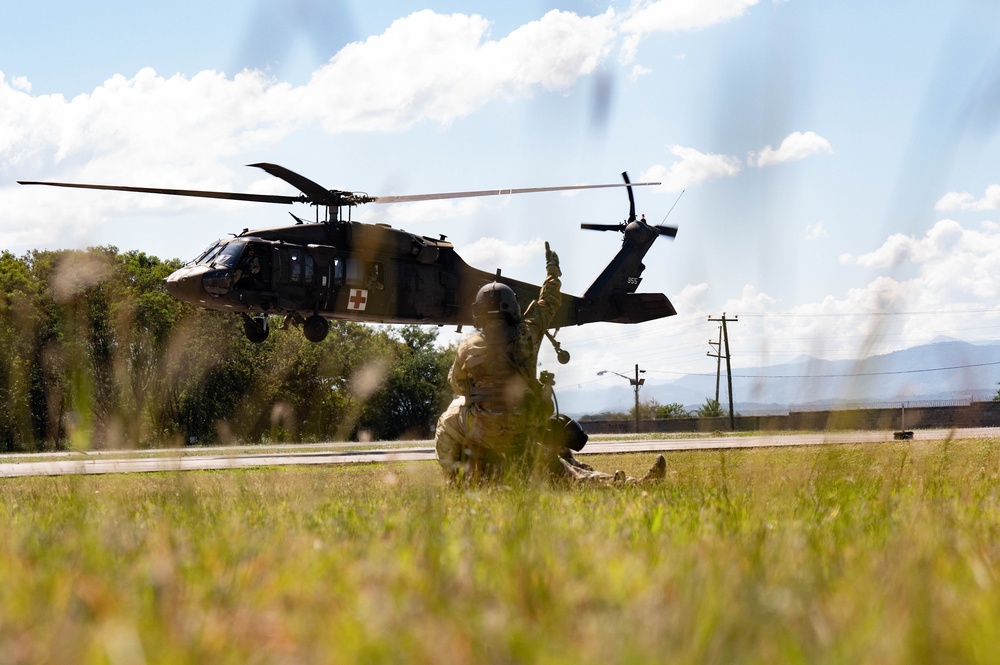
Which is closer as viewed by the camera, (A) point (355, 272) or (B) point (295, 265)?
(B) point (295, 265)

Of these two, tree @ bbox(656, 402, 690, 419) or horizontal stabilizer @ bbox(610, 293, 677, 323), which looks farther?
tree @ bbox(656, 402, 690, 419)

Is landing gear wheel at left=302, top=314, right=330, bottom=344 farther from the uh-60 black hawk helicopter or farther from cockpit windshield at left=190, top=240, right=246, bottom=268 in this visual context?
cockpit windshield at left=190, top=240, right=246, bottom=268

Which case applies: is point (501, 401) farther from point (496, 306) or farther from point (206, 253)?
point (206, 253)

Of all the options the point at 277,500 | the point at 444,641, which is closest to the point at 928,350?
the point at 444,641

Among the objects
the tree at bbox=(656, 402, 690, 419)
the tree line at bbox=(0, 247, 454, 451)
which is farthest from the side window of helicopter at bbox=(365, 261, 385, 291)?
the tree at bbox=(656, 402, 690, 419)

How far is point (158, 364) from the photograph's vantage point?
51.3 m

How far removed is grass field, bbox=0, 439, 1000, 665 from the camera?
1.90 m

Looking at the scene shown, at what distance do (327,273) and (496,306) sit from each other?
15.1 meters

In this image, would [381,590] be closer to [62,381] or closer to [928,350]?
[928,350]

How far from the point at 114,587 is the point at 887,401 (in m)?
4.02

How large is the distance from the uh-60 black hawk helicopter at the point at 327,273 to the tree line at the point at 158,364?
23.6m

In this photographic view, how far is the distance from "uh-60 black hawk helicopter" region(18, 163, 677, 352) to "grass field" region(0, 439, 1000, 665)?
51.2ft

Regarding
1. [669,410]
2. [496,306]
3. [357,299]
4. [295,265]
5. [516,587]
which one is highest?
[295,265]

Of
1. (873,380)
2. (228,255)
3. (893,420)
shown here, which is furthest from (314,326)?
(893,420)
